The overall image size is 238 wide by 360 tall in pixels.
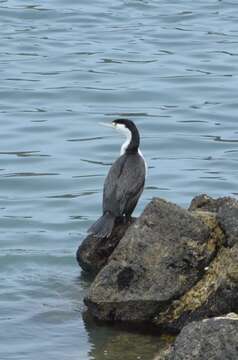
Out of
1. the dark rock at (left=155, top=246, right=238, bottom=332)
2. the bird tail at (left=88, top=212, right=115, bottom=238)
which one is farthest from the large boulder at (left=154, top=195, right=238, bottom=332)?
the bird tail at (left=88, top=212, right=115, bottom=238)

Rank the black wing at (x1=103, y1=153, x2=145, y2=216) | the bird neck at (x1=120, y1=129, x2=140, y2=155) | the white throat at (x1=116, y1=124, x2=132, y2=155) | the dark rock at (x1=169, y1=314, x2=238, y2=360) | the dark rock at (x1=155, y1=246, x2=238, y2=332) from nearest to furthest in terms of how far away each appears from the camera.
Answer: the dark rock at (x1=169, y1=314, x2=238, y2=360)
the dark rock at (x1=155, y1=246, x2=238, y2=332)
the black wing at (x1=103, y1=153, x2=145, y2=216)
the bird neck at (x1=120, y1=129, x2=140, y2=155)
the white throat at (x1=116, y1=124, x2=132, y2=155)

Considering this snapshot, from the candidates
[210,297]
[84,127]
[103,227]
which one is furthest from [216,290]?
[84,127]

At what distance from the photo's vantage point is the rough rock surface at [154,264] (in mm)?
10602

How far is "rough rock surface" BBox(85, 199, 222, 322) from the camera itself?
1060 centimetres

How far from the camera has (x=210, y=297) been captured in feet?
34.4

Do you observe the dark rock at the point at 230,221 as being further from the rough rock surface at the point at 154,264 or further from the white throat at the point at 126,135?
the white throat at the point at 126,135

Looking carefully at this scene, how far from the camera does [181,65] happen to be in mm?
22578

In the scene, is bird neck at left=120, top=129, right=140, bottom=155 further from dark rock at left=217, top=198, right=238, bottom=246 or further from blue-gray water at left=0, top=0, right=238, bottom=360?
dark rock at left=217, top=198, right=238, bottom=246

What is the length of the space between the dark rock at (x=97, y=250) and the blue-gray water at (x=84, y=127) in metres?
0.26

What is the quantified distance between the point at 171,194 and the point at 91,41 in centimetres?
884

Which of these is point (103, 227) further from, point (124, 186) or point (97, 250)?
point (124, 186)

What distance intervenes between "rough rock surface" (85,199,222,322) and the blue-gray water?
10.0 inches

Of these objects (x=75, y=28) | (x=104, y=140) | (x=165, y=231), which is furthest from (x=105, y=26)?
(x=165, y=231)

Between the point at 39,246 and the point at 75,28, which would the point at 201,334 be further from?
the point at 75,28
